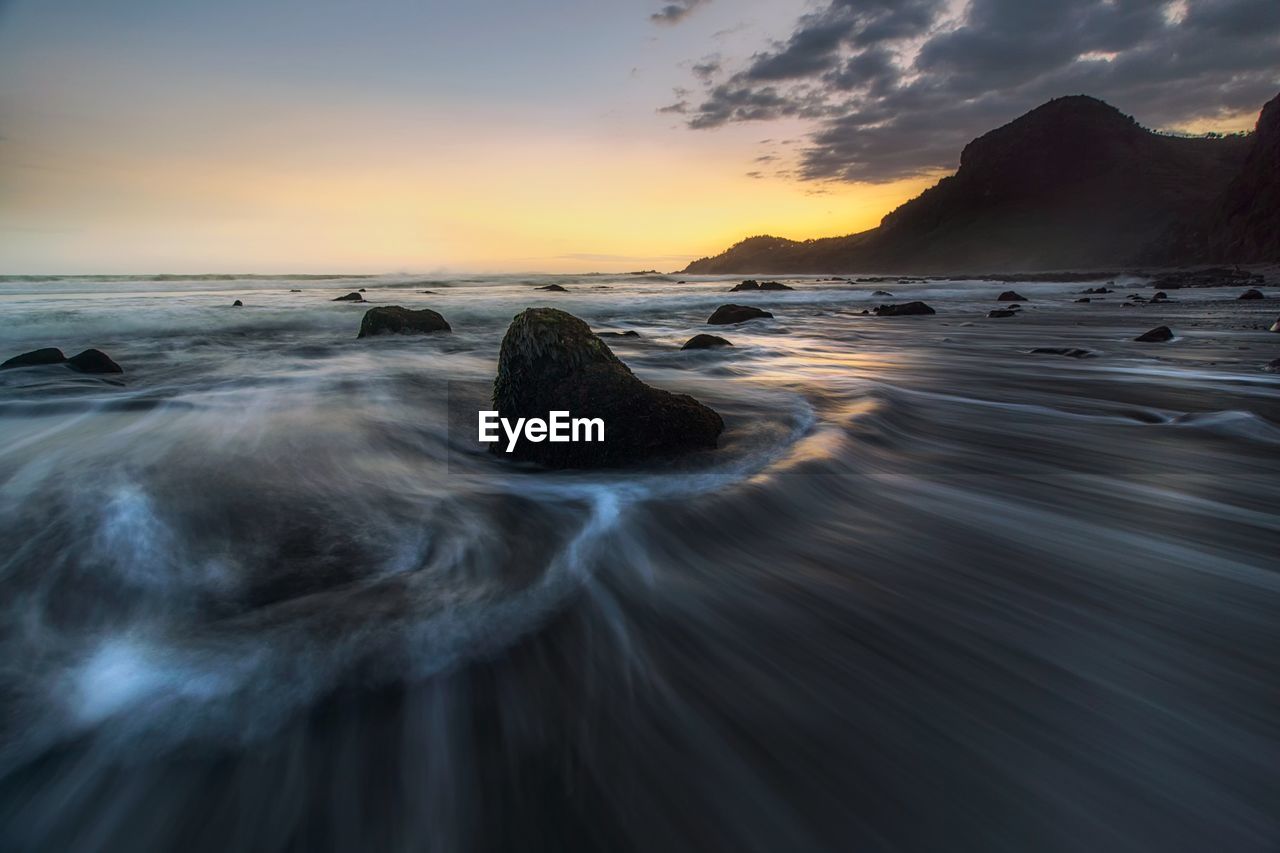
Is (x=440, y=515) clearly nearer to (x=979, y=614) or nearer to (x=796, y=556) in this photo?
(x=796, y=556)

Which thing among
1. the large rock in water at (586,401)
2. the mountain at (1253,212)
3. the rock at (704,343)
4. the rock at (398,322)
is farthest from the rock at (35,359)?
the mountain at (1253,212)

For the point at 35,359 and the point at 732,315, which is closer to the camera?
the point at 35,359

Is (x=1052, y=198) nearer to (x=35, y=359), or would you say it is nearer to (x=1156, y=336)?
(x=1156, y=336)

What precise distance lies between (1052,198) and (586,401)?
15905cm

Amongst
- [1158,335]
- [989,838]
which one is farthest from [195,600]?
[1158,335]

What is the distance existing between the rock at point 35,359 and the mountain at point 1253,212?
6619cm

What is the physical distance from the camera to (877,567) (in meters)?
2.59

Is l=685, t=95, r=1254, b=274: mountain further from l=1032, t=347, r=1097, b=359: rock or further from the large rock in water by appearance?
the large rock in water

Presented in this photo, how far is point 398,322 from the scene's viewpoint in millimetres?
12164

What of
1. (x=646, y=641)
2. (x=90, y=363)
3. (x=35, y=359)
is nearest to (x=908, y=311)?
(x=646, y=641)

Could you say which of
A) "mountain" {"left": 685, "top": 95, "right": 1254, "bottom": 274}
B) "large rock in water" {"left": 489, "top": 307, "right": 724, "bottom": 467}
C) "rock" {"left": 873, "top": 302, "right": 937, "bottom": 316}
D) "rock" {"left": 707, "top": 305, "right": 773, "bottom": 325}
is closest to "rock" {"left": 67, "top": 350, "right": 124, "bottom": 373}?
"large rock in water" {"left": 489, "top": 307, "right": 724, "bottom": 467}

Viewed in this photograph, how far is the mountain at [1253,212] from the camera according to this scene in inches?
1748

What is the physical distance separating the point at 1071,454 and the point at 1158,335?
8.29 metres

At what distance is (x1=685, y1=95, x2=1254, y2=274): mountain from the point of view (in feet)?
327
